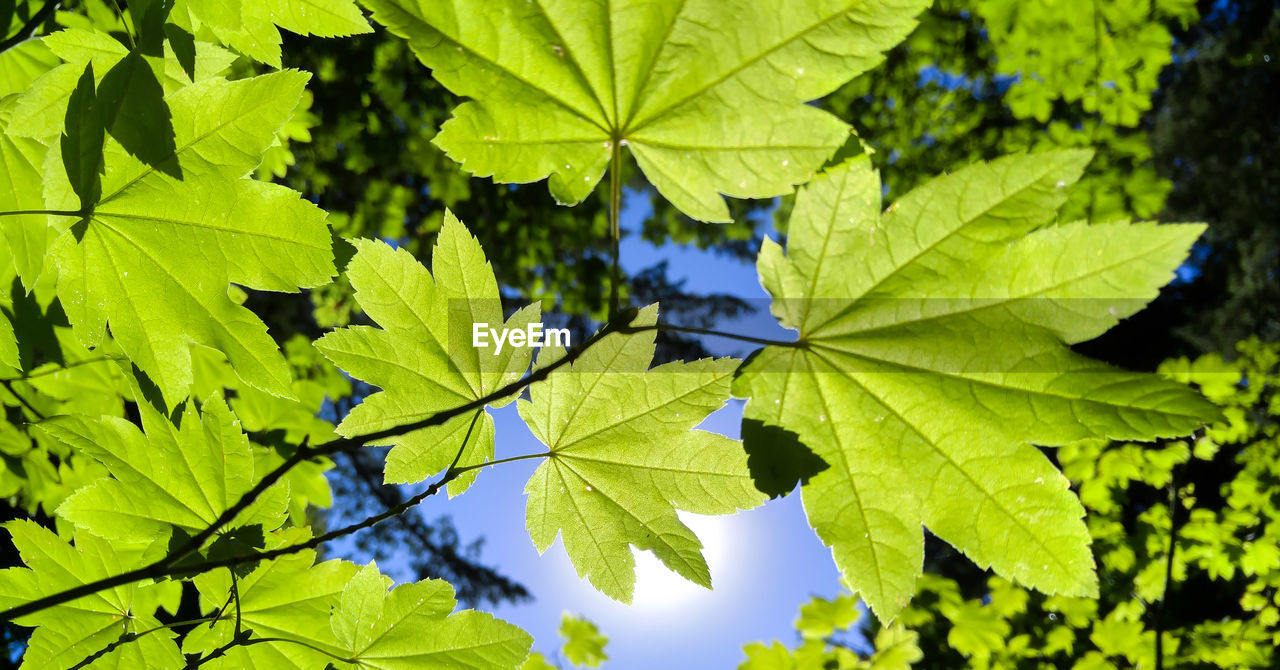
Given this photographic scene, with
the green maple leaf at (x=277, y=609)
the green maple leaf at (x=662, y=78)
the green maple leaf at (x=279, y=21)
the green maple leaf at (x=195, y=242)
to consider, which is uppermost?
the green maple leaf at (x=279, y=21)

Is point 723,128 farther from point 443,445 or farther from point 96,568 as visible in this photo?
point 96,568

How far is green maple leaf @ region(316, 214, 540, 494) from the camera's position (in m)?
0.91

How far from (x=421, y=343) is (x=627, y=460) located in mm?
310

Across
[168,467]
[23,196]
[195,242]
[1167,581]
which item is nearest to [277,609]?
[168,467]

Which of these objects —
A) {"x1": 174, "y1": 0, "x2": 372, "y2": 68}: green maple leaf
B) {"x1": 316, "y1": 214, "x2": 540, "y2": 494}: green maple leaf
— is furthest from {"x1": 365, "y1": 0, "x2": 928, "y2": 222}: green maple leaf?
{"x1": 174, "y1": 0, "x2": 372, "y2": 68}: green maple leaf

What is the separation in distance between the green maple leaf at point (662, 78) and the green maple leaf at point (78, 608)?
0.89 metres

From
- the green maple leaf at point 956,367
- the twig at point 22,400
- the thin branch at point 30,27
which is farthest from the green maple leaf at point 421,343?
the twig at point 22,400

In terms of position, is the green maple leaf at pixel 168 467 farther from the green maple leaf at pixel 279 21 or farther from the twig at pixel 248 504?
the green maple leaf at pixel 279 21

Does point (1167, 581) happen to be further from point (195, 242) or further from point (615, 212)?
point (195, 242)

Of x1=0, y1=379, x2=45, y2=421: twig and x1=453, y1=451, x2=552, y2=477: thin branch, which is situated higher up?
x1=0, y1=379, x2=45, y2=421: twig

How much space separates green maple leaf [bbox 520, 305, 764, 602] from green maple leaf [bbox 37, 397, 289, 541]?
0.45m

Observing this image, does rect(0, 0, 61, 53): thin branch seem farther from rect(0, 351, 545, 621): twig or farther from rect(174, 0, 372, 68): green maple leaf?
rect(0, 351, 545, 621): twig

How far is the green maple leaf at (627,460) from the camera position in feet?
2.91

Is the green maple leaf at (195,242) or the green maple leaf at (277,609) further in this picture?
the green maple leaf at (277,609)
